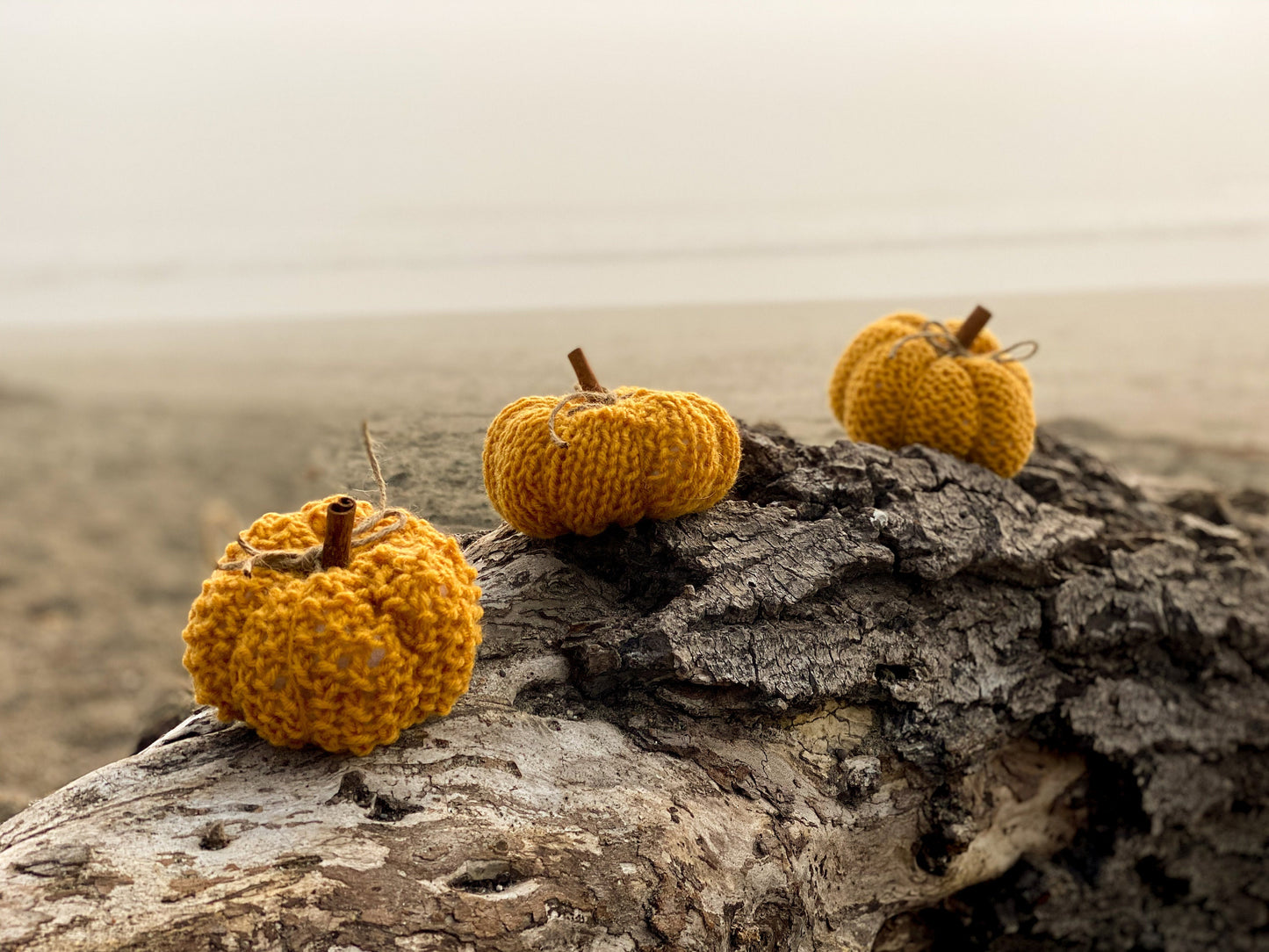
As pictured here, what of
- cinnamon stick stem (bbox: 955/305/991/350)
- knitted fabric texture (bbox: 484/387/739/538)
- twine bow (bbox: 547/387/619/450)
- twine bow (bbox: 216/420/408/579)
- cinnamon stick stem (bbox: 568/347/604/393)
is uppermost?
cinnamon stick stem (bbox: 955/305/991/350)

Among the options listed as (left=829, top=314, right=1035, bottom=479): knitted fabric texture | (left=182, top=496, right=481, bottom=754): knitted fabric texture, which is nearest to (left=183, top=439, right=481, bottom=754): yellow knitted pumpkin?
(left=182, top=496, right=481, bottom=754): knitted fabric texture

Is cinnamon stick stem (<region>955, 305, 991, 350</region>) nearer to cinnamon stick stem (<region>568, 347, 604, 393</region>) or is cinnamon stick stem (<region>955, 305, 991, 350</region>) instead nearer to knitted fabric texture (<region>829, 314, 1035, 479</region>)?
knitted fabric texture (<region>829, 314, 1035, 479</region>)

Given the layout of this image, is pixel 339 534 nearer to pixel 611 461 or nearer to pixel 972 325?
pixel 611 461

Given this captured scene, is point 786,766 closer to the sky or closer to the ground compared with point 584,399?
closer to the ground

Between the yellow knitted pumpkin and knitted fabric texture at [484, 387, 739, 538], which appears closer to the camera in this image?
the yellow knitted pumpkin

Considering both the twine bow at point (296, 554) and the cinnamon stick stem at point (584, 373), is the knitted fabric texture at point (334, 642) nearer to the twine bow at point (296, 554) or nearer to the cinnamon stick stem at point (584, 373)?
the twine bow at point (296, 554)

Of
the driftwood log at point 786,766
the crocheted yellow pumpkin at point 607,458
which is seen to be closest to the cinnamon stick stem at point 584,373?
the crocheted yellow pumpkin at point 607,458

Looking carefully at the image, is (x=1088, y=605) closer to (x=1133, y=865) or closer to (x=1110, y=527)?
(x=1110, y=527)

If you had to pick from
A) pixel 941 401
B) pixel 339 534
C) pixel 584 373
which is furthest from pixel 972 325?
pixel 339 534
